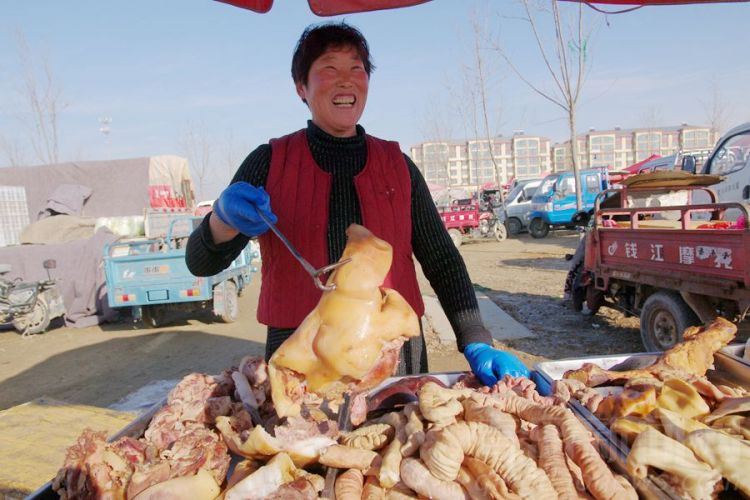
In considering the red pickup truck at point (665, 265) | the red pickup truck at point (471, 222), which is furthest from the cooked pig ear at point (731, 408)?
the red pickup truck at point (471, 222)

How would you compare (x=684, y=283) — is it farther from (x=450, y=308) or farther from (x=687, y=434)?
(x=687, y=434)

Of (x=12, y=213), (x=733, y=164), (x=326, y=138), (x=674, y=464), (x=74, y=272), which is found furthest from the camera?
(x=12, y=213)

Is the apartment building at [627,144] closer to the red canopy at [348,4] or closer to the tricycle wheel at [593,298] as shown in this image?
the tricycle wheel at [593,298]

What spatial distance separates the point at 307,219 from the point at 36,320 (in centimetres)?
898

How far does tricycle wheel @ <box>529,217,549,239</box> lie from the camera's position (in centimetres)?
2092

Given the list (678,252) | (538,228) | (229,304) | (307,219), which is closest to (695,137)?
(538,228)

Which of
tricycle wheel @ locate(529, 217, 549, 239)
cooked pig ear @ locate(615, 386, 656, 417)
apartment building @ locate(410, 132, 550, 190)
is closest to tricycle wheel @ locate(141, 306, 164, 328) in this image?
cooked pig ear @ locate(615, 386, 656, 417)

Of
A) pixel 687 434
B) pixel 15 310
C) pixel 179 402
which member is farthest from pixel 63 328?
pixel 687 434

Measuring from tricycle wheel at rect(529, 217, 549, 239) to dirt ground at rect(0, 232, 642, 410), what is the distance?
35.7 ft

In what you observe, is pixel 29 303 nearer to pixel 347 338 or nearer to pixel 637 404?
pixel 347 338

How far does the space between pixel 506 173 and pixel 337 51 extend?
323 ft

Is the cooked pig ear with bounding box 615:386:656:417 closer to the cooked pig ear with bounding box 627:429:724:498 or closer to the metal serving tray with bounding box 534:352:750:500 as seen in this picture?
the metal serving tray with bounding box 534:352:750:500

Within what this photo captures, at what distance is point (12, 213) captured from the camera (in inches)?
481

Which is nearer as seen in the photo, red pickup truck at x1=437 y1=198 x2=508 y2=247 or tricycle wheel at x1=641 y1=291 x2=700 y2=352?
tricycle wheel at x1=641 y1=291 x2=700 y2=352
